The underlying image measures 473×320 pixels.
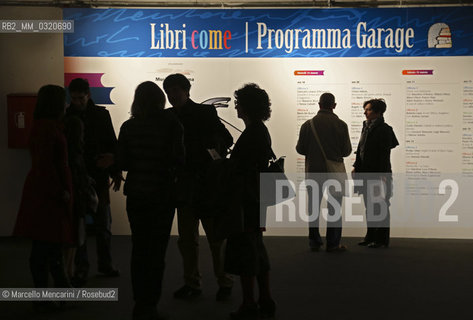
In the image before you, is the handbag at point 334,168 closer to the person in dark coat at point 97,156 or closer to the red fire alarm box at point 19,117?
the person in dark coat at point 97,156

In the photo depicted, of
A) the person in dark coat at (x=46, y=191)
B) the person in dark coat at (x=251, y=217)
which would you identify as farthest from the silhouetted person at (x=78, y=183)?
the person in dark coat at (x=251, y=217)

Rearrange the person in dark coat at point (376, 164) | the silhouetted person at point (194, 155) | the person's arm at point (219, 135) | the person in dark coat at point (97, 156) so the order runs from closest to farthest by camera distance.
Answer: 1. the silhouetted person at point (194, 155)
2. the person's arm at point (219, 135)
3. the person in dark coat at point (97, 156)
4. the person in dark coat at point (376, 164)

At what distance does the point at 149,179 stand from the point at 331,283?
7.07ft

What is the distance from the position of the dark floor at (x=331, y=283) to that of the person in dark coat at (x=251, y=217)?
251 millimetres

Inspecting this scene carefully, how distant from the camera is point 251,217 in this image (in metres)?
4.56

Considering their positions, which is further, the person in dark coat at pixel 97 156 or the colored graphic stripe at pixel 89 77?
the colored graphic stripe at pixel 89 77

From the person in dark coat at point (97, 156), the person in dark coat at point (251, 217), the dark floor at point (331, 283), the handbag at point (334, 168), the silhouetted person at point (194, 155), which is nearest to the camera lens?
the person in dark coat at point (251, 217)

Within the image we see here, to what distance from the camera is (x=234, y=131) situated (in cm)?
797

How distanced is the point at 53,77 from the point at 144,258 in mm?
4223

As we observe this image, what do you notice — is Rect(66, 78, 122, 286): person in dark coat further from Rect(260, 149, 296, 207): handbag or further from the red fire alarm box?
the red fire alarm box

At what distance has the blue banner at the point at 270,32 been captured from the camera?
25.6ft

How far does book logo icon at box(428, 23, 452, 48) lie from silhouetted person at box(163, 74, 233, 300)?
11.8ft

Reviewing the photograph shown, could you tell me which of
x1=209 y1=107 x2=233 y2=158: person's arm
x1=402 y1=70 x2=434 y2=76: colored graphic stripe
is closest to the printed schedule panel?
x1=402 y1=70 x2=434 y2=76: colored graphic stripe

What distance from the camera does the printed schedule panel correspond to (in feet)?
25.7
